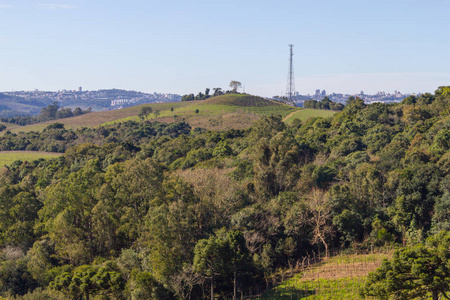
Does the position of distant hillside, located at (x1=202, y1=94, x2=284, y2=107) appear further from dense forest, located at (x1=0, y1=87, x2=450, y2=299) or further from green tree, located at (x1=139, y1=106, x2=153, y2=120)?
dense forest, located at (x1=0, y1=87, x2=450, y2=299)

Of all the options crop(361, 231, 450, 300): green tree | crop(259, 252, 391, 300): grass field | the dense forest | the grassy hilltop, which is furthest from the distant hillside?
crop(361, 231, 450, 300): green tree

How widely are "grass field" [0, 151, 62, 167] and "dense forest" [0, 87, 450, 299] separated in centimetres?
4692

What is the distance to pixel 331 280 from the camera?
29297 mm

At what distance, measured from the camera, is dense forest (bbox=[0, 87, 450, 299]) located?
2877 cm

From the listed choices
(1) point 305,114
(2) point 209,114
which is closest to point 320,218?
(1) point 305,114

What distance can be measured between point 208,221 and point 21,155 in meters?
72.7

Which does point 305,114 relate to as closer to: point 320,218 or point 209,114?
point 209,114

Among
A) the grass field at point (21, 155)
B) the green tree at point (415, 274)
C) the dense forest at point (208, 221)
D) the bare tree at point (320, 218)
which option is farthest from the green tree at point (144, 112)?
the green tree at point (415, 274)

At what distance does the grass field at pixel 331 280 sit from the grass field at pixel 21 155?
73.2 meters

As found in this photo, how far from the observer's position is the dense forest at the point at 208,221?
2877cm

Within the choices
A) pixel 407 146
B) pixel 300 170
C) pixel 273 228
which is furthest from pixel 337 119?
pixel 273 228

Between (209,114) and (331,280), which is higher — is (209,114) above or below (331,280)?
above

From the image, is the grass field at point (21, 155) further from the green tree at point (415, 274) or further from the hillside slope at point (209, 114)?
the green tree at point (415, 274)

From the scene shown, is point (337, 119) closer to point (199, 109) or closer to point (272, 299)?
point (272, 299)
